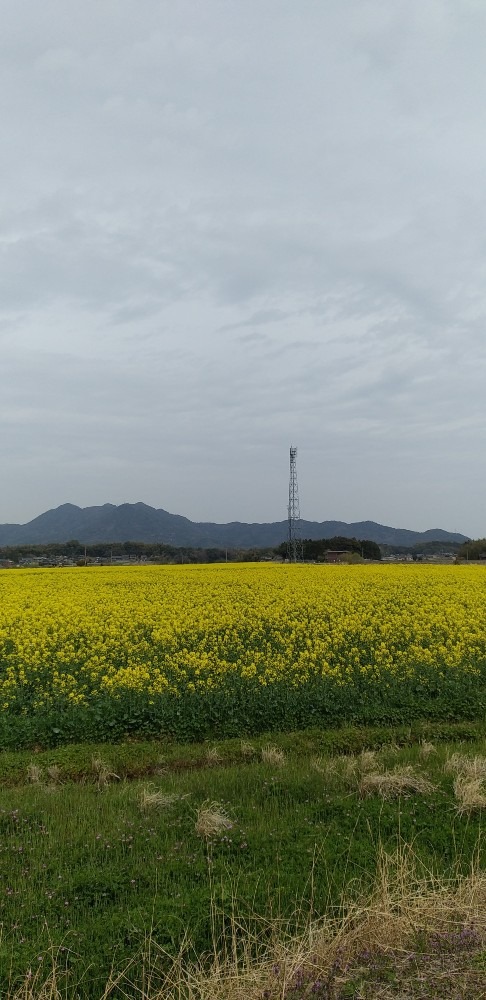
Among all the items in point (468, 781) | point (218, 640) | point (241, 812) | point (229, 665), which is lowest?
point (241, 812)

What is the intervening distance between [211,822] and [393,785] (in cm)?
211

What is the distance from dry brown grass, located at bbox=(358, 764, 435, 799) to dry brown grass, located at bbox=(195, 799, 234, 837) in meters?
1.61

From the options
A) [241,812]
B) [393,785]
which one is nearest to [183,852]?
[241,812]

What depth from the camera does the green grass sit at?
3.96 meters

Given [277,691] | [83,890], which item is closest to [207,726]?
[277,691]

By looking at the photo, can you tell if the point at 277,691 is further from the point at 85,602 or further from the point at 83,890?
the point at 85,602

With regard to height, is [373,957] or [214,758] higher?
[373,957]

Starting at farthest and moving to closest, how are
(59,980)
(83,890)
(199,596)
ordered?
(199,596)
(83,890)
(59,980)

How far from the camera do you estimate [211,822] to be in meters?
5.43

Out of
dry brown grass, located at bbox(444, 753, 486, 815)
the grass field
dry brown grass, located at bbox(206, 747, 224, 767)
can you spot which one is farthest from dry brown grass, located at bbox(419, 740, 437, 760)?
dry brown grass, located at bbox(206, 747, 224, 767)

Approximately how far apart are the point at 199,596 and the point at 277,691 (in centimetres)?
857

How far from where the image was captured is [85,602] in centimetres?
1767

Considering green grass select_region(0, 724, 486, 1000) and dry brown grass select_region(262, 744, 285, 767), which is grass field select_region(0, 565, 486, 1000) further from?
dry brown grass select_region(262, 744, 285, 767)

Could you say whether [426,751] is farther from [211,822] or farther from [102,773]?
[102,773]
